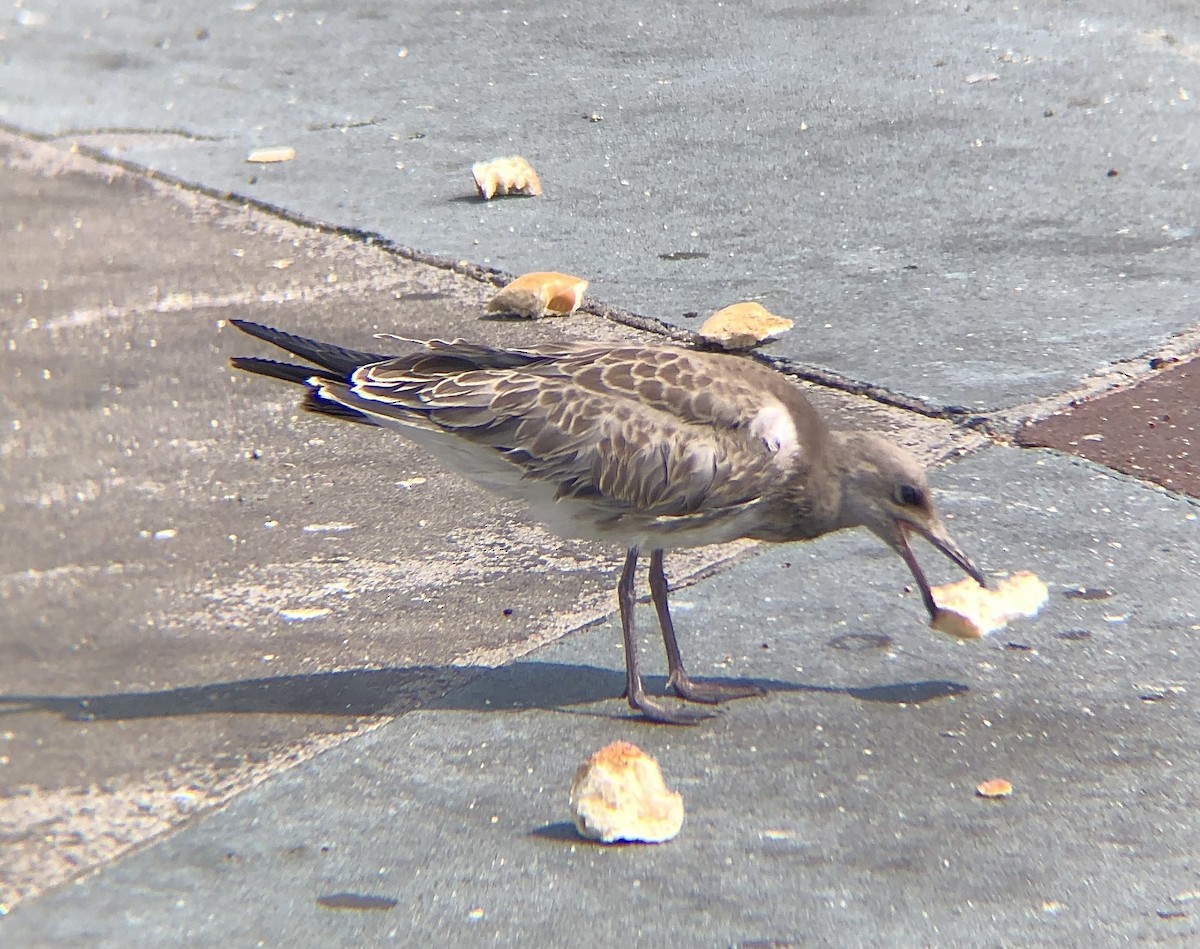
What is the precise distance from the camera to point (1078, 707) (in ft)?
15.5

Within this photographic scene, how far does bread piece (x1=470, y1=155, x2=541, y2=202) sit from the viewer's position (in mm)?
8805

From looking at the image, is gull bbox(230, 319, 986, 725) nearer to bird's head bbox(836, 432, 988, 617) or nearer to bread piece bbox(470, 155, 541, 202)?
bird's head bbox(836, 432, 988, 617)

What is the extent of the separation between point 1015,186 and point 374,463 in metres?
4.03

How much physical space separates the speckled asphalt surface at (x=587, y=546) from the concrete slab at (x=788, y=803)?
0.6 inches

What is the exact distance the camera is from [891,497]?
5.07 m

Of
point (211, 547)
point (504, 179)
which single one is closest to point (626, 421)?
point (211, 547)

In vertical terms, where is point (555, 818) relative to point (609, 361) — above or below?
below

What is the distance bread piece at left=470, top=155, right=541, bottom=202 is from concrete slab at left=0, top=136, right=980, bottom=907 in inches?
32.7

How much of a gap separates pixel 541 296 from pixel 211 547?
219 centimetres

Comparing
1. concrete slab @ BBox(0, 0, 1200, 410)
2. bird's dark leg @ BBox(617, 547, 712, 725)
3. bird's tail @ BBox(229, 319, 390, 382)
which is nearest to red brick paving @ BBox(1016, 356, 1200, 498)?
concrete slab @ BBox(0, 0, 1200, 410)

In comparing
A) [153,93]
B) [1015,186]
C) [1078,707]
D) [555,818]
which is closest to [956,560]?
[1078,707]

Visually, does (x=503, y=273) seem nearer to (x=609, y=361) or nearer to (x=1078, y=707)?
(x=609, y=361)

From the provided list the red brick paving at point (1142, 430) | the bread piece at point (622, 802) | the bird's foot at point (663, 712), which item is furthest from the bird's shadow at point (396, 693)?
the red brick paving at point (1142, 430)

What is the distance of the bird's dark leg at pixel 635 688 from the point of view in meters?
4.76
